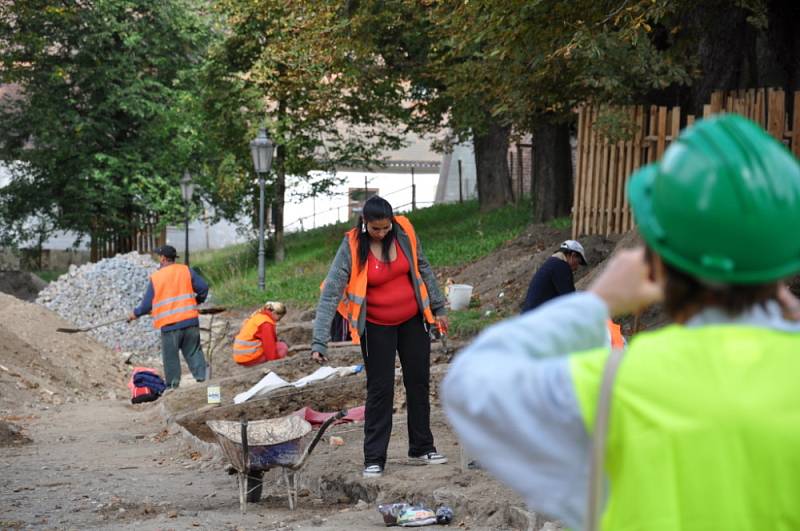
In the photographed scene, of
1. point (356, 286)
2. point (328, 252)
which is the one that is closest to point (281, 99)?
point (328, 252)

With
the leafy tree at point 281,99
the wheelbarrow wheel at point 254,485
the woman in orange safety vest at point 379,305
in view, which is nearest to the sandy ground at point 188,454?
the wheelbarrow wheel at point 254,485

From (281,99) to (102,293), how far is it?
673 cm

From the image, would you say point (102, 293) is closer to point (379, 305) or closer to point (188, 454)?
point (188, 454)

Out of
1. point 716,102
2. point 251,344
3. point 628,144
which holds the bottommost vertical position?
point 251,344

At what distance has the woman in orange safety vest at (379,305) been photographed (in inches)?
374

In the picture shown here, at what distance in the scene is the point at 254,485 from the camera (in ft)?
32.3

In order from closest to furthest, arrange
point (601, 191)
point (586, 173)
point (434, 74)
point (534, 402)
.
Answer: point (534, 402) → point (601, 191) → point (586, 173) → point (434, 74)

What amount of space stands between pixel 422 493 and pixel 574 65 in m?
9.04

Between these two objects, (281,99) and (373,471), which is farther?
(281,99)

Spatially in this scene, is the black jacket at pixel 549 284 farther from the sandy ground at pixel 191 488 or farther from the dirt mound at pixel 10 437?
the dirt mound at pixel 10 437

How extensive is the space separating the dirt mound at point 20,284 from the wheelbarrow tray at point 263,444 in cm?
3200

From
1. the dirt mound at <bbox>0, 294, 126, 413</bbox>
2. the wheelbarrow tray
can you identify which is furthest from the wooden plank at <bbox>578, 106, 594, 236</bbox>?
the wheelbarrow tray

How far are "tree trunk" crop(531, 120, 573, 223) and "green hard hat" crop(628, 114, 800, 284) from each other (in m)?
23.7

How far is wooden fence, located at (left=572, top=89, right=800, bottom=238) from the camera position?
55.1ft
